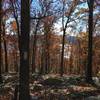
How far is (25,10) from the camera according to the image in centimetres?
1466

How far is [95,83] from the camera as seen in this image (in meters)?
24.0

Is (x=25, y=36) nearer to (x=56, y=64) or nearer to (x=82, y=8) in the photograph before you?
(x=82, y=8)

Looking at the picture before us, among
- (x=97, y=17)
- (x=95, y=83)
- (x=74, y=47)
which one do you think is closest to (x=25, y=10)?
(x=95, y=83)

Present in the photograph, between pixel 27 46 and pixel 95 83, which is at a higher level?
pixel 27 46

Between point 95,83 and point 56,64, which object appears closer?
point 95,83

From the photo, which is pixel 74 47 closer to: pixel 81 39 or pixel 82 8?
pixel 81 39

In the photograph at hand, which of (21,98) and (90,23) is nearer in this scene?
(21,98)

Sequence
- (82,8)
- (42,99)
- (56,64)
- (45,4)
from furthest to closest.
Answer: (56,64)
(45,4)
(82,8)
(42,99)

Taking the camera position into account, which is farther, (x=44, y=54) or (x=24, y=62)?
(x=44, y=54)

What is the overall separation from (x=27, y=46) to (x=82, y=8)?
2102 centimetres

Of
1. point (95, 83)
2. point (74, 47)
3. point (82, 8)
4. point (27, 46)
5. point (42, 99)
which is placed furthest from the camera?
point (74, 47)

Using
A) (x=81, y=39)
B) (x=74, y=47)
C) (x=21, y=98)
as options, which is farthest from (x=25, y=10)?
(x=74, y=47)

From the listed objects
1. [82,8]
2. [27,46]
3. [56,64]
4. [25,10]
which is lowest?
[56,64]

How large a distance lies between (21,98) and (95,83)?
10.6 meters
